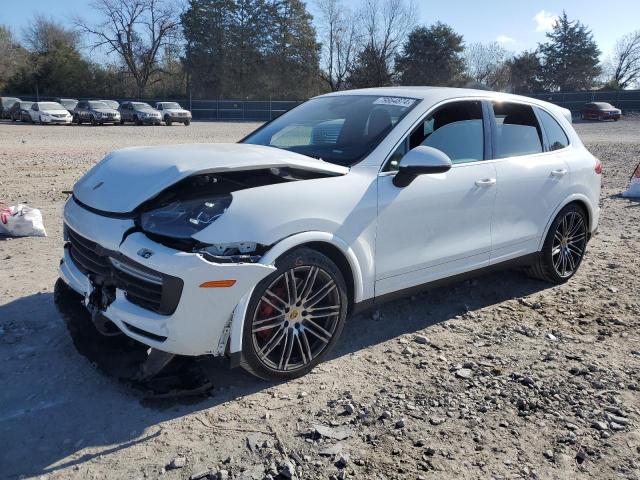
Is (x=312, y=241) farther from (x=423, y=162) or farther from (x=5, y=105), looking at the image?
(x=5, y=105)

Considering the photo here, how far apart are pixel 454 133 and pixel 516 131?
87cm

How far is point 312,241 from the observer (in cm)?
329

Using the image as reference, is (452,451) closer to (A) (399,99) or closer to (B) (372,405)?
(B) (372,405)

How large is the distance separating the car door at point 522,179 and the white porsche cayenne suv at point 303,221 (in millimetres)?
17

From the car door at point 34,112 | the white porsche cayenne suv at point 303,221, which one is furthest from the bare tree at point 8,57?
the white porsche cayenne suv at point 303,221

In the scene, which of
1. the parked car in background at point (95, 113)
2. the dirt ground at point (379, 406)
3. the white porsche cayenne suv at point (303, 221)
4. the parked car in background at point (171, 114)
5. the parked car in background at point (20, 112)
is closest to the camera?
the dirt ground at point (379, 406)

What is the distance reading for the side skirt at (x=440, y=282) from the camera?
148 inches

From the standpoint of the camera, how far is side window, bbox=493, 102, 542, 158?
464 centimetres

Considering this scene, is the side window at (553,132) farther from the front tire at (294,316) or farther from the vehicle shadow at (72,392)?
the front tire at (294,316)

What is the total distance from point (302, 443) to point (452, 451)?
0.77 metres

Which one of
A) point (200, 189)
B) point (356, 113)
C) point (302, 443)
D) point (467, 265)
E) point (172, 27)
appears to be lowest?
point (302, 443)

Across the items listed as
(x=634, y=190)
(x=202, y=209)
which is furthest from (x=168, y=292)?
(x=634, y=190)

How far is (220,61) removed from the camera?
199 ft

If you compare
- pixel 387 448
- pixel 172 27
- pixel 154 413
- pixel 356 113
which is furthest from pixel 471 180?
pixel 172 27
